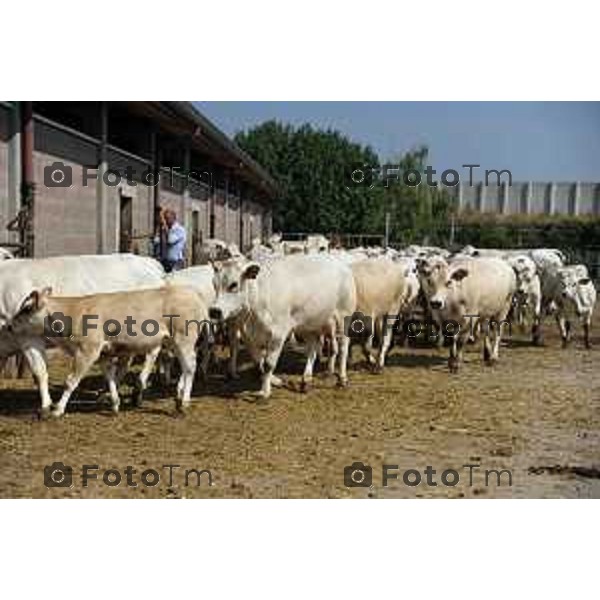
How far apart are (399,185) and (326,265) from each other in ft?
37.0

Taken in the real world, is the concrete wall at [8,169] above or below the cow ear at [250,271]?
above

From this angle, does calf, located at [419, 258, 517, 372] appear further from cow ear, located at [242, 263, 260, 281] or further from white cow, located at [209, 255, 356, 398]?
cow ear, located at [242, 263, 260, 281]

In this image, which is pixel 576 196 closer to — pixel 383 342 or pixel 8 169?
pixel 383 342

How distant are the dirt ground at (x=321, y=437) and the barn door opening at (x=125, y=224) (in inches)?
172

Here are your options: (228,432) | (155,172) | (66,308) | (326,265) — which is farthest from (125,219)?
(228,432)

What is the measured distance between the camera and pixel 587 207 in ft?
33.2

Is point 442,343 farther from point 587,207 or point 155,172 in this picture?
point 155,172

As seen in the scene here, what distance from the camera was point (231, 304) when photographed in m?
8.85

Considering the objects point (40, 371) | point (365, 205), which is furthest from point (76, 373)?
point (365, 205)

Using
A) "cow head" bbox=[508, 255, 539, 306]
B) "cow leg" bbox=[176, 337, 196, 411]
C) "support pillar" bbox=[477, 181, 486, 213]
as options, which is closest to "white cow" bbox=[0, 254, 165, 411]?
"cow leg" bbox=[176, 337, 196, 411]

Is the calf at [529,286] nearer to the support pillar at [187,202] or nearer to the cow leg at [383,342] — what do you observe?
the cow leg at [383,342]

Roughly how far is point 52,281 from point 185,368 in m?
1.65

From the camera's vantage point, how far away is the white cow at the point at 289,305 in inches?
355

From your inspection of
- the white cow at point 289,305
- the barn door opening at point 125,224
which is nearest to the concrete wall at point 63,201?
the barn door opening at point 125,224
